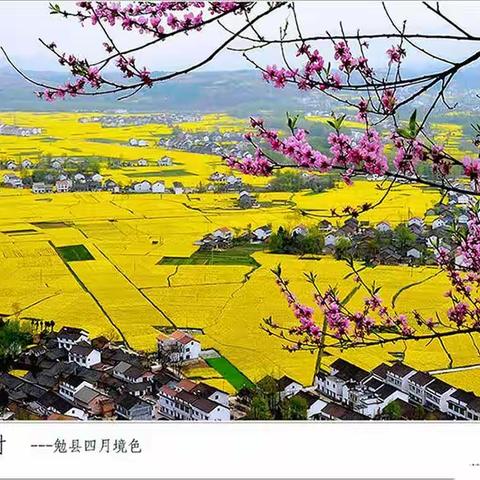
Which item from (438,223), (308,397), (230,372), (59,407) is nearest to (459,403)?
(308,397)

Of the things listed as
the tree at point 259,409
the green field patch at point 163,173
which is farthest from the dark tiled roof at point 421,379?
the green field patch at point 163,173

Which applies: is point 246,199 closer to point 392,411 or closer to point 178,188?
point 178,188

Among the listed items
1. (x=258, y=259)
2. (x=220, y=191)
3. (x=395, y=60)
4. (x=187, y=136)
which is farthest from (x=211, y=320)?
(x=395, y=60)

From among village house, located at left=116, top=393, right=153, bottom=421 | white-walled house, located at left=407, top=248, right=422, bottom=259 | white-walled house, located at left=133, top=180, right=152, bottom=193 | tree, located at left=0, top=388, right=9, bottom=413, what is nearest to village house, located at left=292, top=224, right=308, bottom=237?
white-walled house, located at left=407, top=248, right=422, bottom=259

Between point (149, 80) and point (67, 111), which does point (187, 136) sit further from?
point (149, 80)

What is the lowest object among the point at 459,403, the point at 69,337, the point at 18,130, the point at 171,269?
the point at 459,403

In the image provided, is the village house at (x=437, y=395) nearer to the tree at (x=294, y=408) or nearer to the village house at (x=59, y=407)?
the tree at (x=294, y=408)
